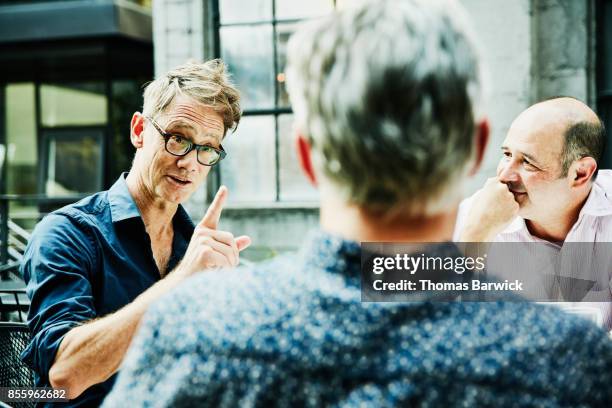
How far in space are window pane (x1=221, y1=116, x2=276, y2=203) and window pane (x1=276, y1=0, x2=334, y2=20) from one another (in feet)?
3.10

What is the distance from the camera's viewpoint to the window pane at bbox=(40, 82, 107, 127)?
7824mm

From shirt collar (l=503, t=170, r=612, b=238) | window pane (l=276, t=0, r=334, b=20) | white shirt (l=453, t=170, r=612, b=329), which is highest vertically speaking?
window pane (l=276, t=0, r=334, b=20)

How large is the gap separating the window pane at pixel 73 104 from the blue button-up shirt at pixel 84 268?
6439 millimetres

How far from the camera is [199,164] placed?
1.83 metres

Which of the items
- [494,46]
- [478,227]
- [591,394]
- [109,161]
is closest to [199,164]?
[478,227]

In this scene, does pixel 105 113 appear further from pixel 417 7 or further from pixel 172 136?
pixel 417 7

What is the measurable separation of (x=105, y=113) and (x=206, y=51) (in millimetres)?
2835

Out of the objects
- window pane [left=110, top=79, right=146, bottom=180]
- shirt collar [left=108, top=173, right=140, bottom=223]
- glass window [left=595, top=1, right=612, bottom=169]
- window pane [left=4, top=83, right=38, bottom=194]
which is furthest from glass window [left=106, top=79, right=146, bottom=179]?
shirt collar [left=108, top=173, right=140, bottom=223]

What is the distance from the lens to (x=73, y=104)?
791 cm

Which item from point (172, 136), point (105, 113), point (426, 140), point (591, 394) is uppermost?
point (105, 113)

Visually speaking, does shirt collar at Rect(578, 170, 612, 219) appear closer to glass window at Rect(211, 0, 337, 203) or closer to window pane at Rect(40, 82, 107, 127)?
glass window at Rect(211, 0, 337, 203)

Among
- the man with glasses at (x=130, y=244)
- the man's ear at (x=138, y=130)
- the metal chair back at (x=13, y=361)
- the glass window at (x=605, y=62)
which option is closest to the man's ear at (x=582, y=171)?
the man with glasses at (x=130, y=244)

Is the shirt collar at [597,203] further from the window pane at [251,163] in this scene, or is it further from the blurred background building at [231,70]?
the window pane at [251,163]

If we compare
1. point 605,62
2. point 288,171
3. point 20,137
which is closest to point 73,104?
point 20,137
